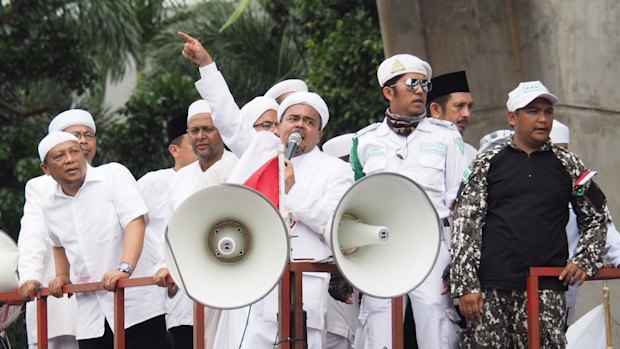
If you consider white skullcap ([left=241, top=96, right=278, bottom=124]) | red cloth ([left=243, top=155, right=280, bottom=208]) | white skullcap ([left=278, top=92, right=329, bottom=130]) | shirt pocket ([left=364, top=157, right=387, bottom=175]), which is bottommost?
red cloth ([left=243, top=155, right=280, bottom=208])

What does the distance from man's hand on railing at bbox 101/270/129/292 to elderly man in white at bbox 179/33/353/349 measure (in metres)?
0.71

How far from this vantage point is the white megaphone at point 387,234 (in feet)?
20.7

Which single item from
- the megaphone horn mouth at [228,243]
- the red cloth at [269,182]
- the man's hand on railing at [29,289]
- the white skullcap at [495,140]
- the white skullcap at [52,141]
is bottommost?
the man's hand on railing at [29,289]

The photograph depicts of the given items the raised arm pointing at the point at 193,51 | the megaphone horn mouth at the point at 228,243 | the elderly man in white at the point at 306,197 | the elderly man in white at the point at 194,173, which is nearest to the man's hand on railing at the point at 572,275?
the elderly man in white at the point at 306,197

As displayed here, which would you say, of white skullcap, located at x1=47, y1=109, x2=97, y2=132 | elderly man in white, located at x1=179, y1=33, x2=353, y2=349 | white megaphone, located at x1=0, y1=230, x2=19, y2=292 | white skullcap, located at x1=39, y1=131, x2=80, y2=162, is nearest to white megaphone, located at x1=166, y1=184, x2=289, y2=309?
elderly man in white, located at x1=179, y1=33, x2=353, y2=349

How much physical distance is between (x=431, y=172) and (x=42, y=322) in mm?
2398

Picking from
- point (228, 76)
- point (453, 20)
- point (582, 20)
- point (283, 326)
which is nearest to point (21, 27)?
point (228, 76)

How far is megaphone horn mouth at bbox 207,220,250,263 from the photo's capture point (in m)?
6.43

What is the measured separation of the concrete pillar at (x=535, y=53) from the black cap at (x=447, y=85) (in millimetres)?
1840

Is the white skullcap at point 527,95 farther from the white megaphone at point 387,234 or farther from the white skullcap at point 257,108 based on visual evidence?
the white skullcap at point 257,108

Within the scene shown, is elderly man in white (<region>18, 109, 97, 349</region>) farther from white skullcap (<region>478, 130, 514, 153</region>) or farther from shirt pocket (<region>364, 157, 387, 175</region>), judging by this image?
white skullcap (<region>478, 130, 514, 153</region>)

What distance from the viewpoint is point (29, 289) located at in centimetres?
799

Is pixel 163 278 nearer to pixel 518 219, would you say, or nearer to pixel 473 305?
pixel 473 305

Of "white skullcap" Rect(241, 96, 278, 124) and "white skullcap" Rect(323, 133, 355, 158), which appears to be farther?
"white skullcap" Rect(323, 133, 355, 158)
